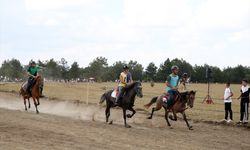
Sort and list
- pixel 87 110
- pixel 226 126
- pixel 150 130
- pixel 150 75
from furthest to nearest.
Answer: pixel 150 75, pixel 87 110, pixel 226 126, pixel 150 130

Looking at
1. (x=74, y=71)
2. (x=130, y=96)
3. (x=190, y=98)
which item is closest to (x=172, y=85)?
(x=190, y=98)

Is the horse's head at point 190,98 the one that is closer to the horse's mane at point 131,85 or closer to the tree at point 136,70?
the horse's mane at point 131,85

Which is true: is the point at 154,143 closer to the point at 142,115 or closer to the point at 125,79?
the point at 125,79

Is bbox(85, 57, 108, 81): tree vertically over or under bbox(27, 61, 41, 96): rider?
over

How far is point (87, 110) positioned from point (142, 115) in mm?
4184

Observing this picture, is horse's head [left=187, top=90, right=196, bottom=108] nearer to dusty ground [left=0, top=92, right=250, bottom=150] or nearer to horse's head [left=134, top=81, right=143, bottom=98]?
dusty ground [left=0, top=92, right=250, bottom=150]

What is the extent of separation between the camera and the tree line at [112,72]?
4301 inches

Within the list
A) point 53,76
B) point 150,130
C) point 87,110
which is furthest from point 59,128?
point 53,76

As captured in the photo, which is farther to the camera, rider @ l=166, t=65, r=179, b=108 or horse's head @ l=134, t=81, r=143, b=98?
rider @ l=166, t=65, r=179, b=108

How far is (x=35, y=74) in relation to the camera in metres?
25.3

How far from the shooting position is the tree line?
10925 cm

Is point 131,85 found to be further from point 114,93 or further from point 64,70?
point 64,70

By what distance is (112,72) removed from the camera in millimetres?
123062

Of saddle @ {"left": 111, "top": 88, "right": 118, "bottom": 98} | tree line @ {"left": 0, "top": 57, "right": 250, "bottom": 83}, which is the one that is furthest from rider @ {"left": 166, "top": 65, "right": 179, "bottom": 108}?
tree line @ {"left": 0, "top": 57, "right": 250, "bottom": 83}
